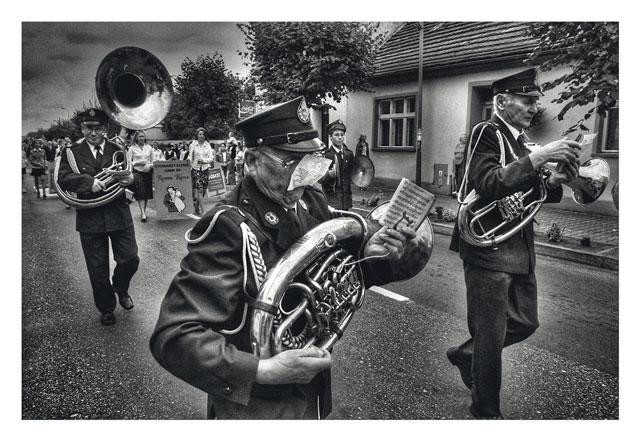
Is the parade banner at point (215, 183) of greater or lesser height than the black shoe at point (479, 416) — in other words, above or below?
above

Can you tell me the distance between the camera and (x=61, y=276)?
5.50 m

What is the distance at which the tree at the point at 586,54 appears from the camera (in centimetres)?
335

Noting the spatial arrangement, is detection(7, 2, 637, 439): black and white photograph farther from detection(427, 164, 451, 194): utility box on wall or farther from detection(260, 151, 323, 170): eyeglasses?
detection(427, 164, 451, 194): utility box on wall

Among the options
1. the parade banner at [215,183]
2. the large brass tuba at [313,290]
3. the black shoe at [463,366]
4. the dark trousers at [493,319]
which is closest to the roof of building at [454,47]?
the dark trousers at [493,319]

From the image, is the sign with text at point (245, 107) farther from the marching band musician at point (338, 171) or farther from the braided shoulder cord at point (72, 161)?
the braided shoulder cord at point (72, 161)

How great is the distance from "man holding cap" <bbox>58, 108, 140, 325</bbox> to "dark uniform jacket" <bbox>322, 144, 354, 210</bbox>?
2705mm

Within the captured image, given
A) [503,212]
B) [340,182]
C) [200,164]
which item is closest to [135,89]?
[503,212]

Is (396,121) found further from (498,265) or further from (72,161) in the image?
(498,265)

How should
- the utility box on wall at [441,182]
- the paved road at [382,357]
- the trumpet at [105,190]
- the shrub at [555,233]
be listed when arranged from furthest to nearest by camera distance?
the utility box on wall at [441,182]
the shrub at [555,233]
the trumpet at [105,190]
the paved road at [382,357]

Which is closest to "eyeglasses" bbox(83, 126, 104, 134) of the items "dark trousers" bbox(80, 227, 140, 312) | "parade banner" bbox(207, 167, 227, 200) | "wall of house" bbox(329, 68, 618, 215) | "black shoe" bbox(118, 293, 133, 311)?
"dark trousers" bbox(80, 227, 140, 312)

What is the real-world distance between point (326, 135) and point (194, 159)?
4.17 meters

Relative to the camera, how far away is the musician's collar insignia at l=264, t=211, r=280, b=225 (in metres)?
1.65

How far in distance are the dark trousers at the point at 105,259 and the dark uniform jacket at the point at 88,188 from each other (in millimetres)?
91

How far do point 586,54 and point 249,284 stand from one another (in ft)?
13.2
